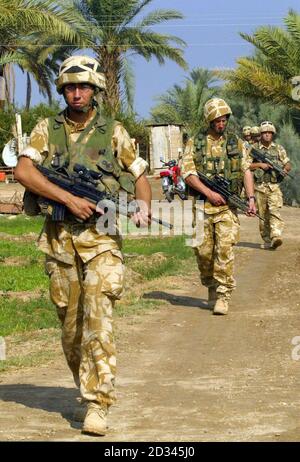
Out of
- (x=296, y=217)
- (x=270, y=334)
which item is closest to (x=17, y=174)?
(x=270, y=334)

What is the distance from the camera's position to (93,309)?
6.70m

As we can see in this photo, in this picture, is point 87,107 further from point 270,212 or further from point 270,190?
point 270,190

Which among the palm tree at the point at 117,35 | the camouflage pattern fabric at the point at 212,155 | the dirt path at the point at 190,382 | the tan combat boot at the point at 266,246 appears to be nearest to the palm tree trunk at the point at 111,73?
the palm tree at the point at 117,35

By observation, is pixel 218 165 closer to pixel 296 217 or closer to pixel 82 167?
pixel 82 167

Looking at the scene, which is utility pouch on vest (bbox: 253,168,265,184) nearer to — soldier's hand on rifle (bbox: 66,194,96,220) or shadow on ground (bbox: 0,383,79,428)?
shadow on ground (bbox: 0,383,79,428)

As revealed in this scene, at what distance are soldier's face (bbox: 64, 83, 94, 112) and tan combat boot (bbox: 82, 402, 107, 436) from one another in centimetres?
168

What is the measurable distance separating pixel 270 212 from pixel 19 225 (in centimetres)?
758

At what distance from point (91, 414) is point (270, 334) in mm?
4104

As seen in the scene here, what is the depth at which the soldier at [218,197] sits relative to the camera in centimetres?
1180

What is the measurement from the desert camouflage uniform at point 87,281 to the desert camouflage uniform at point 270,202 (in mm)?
11978

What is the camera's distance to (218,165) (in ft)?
39.2

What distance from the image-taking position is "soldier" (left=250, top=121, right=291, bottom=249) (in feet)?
61.6

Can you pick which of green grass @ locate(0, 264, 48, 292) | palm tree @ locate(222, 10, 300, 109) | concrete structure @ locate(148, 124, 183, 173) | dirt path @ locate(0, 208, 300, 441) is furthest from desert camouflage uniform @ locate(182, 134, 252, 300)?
concrete structure @ locate(148, 124, 183, 173)

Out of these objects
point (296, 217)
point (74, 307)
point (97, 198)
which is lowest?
point (296, 217)
